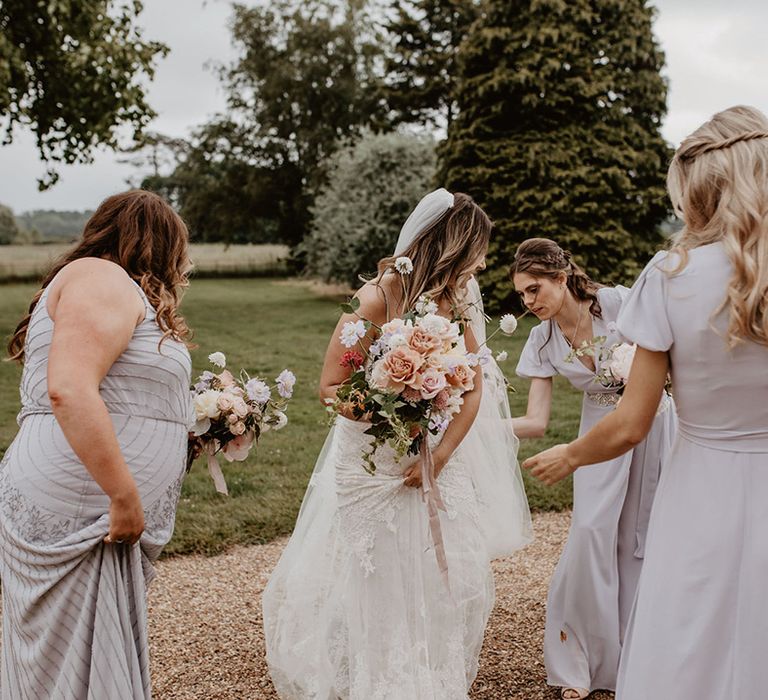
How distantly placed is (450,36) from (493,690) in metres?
28.6

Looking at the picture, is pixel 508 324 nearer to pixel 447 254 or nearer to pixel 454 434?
pixel 447 254

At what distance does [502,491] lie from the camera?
4055mm

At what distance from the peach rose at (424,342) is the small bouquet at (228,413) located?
0.52 meters

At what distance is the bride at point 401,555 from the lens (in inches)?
137

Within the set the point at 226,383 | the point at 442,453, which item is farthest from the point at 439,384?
the point at 226,383

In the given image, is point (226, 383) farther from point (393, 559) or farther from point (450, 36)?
point (450, 36)

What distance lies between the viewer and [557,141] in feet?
64.4

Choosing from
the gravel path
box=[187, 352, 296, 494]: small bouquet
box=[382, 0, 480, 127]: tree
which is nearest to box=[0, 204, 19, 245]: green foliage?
box=[382, 0, 480, 127]: tree

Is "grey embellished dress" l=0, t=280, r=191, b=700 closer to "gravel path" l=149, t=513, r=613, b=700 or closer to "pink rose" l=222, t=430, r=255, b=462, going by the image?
"pink rose" l=222, t=430, r=255, b=462

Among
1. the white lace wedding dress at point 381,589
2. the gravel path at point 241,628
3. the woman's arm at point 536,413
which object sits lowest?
the gravel path at point 241,628

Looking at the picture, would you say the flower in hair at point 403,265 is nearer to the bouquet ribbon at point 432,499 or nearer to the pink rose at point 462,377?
the pink rose at point 462,377

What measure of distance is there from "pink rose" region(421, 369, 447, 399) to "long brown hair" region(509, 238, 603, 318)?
1.28 meters

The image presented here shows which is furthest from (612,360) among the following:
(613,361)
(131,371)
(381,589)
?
(131,371)

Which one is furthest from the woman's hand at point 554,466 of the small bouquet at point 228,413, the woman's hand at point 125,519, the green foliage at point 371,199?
the green foliage at point 371,199
